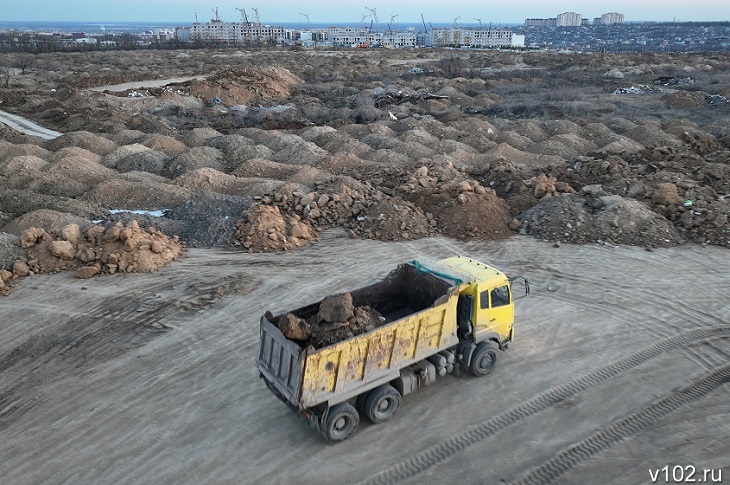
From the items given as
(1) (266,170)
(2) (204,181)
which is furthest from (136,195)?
(1) (266,170)

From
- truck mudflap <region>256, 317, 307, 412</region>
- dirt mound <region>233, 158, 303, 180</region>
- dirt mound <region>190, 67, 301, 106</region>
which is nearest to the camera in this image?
truck mudflap <region>256, 317, 307, 412</region>

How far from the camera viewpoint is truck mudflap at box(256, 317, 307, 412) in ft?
24.1

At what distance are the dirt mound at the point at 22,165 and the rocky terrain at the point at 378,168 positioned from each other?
0.08 metres

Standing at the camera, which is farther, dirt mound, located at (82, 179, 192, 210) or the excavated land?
dirt mound, located at (82, 179, 192, 210)

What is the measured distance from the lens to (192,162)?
2175 cm

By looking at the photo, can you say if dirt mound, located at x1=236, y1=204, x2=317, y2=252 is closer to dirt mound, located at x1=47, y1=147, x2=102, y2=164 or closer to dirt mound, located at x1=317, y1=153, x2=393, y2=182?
dirt mound, located at x1=317, y1=153, x2=393, y2=182

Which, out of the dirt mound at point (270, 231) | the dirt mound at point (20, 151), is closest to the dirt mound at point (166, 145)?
the dirt mound at point (20, 151)

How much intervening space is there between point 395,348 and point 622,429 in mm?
3584

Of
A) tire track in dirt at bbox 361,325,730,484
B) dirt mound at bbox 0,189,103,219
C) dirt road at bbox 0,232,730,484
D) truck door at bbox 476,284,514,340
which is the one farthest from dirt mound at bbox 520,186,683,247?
dirt mound at bbox 0,189,103,219

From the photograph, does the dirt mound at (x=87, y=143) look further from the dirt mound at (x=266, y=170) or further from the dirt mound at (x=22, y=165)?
the dirt mound at (x=266, y=170)

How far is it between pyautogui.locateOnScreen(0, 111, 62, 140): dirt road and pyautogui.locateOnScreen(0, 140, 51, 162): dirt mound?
5884 mm

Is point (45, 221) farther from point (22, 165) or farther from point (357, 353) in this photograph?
point (357, 353)

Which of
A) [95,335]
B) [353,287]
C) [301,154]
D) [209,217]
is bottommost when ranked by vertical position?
[95,335]

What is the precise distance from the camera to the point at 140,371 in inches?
388
